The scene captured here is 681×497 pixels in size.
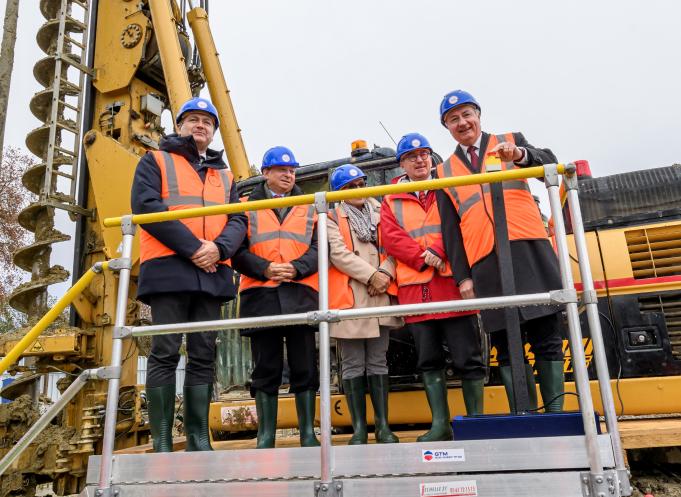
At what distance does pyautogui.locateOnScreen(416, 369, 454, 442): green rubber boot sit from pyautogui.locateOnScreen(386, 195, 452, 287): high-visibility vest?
53 centimetres

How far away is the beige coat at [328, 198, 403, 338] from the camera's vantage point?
10.6 ft

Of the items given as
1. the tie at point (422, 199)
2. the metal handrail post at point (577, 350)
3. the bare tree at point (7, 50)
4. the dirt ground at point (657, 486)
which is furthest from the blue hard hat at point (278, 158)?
the bare tree at point (7, 50)

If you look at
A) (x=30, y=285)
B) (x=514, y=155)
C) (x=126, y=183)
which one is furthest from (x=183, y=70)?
(x=514, y=155)

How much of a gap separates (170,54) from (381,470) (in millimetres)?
5540

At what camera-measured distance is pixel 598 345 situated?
1999 mm

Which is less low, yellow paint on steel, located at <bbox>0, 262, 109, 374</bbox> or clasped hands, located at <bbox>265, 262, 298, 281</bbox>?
clasped hands, located at <bbox>265, 262, 298, 281</bbox>

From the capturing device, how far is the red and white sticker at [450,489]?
76.0 inches

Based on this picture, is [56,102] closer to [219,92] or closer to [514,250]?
[219,92]

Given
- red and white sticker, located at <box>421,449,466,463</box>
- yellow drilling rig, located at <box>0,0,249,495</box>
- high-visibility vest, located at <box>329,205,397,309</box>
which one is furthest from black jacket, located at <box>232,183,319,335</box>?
yellow drilling rig, located at <box>0,0,249,495</box>

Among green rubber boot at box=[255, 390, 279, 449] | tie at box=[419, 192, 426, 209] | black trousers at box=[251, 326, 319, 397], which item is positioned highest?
tie at box=[419, 192, 426, 209]

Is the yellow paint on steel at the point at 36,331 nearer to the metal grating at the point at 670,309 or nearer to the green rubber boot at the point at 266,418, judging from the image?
the green rubber boot at the point at 266,418

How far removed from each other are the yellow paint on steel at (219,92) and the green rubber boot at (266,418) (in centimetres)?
419

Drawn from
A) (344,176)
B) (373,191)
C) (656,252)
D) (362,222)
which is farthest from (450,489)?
(656,252)

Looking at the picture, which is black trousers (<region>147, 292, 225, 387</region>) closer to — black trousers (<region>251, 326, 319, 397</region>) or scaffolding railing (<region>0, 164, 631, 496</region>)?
black trousers (<region>251, 326, 319, 397</region>)
